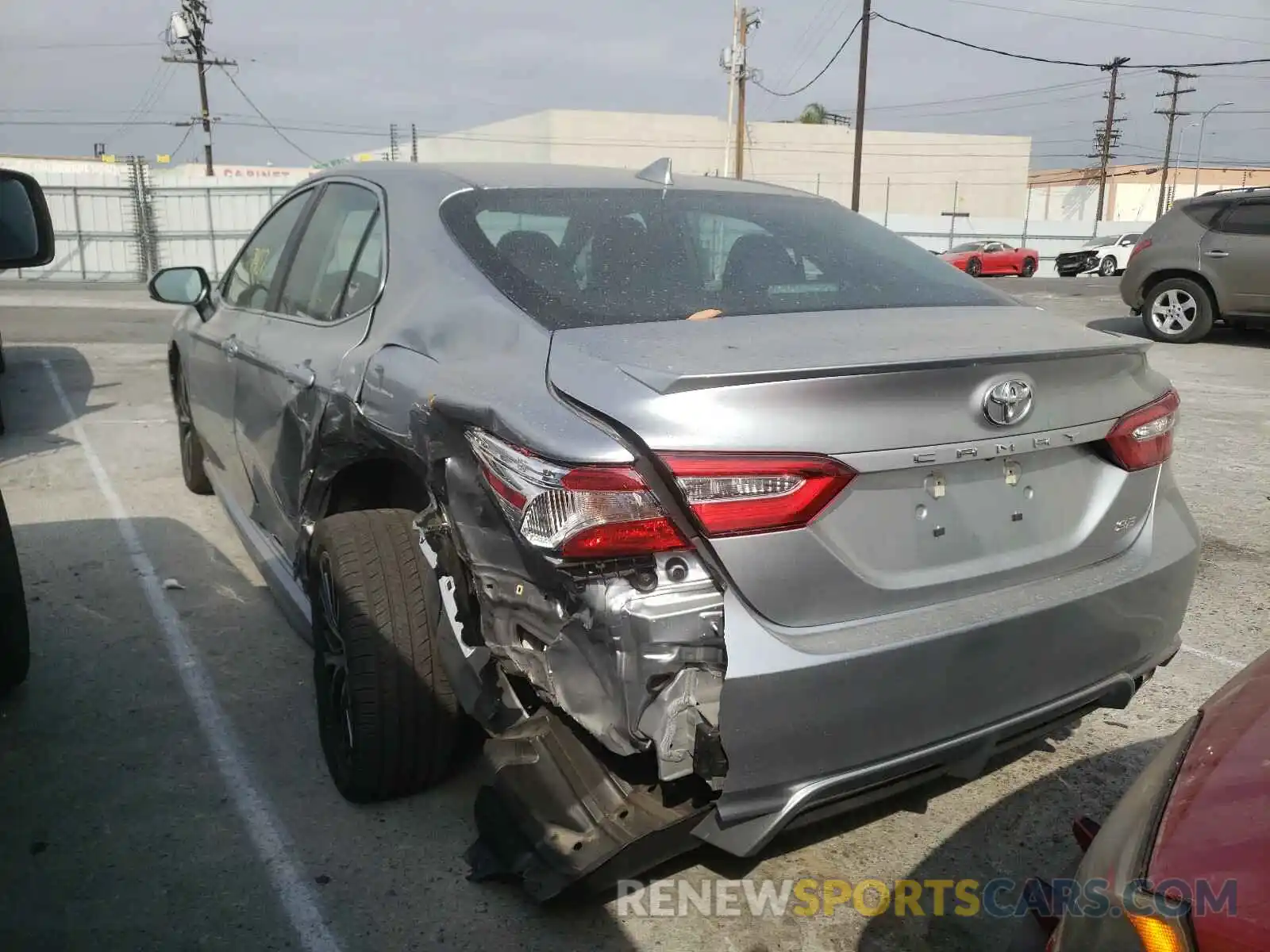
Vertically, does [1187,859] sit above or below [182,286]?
below

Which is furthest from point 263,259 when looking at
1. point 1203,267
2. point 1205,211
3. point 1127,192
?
point 1127,192

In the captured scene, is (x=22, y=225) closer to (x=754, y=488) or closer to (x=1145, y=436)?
(x=754, y=488)

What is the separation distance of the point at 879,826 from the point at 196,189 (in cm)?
2500

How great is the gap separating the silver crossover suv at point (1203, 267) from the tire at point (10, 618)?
1187 centimetres

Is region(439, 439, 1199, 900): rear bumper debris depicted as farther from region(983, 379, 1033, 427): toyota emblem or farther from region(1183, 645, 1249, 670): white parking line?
region(1183, 645, 1249, 670): white parking line

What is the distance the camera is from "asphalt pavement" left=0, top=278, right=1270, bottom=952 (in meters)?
2.31

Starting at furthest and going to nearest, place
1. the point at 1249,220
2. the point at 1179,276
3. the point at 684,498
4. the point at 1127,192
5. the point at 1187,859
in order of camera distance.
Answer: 1. the point at 1127,192
2. the point at 1179,276
3. the point at 1249,220
4. the point at 684,498
5. the point at 1187,859

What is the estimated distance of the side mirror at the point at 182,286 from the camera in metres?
4.46

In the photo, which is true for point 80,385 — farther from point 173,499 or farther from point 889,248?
point 889,248

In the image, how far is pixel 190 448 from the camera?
5504 mm

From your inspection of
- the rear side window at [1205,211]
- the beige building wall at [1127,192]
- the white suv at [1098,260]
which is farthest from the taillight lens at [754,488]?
the beige building wall at [1127,192]

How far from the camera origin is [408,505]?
2.79 m

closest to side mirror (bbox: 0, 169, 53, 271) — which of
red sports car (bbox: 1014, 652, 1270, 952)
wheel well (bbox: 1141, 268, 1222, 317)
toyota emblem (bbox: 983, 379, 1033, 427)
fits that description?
toyota emblem (bbox: 983, 379, 1033, 427)

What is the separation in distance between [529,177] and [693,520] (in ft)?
5.30
